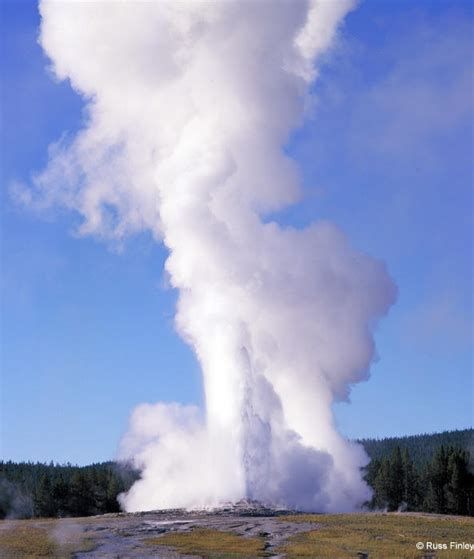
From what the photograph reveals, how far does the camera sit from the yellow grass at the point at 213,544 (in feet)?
161

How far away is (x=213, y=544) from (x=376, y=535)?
40.1ft

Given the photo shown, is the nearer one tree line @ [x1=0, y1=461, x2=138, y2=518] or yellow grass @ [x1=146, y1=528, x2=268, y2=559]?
yellow grass @ [x1=146, y1=528, x2=268, y2=559]

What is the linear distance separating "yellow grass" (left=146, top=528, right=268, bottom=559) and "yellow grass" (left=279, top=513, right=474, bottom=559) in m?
2.25

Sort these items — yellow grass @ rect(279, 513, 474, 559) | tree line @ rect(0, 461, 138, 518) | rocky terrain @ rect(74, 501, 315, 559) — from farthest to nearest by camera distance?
tree line @ rect(0, 461, 138, 518) < rocky terrain @ rect(74, 501, 315, 559) < yellow grass @ rect(279, 513, 474, 559)

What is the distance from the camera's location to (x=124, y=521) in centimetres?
6606

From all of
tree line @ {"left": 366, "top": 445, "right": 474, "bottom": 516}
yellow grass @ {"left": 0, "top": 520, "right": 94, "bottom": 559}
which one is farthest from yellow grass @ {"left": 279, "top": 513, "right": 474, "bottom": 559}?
tree line @ {"left": 366, "top": 445, "right": 474, "bottom": 516}

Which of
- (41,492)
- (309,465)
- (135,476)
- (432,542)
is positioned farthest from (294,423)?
(432,542)

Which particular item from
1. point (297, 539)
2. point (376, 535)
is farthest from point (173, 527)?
point (376, 535)

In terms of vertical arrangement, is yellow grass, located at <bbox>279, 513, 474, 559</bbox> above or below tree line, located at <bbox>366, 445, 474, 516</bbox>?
below

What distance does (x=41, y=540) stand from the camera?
54938mm

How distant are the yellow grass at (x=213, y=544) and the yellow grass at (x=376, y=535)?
2.25m

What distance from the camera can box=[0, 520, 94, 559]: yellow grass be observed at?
162 feet

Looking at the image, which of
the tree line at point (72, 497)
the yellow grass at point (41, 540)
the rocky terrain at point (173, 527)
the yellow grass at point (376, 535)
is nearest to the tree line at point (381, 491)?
the tree line at point (72, 497)

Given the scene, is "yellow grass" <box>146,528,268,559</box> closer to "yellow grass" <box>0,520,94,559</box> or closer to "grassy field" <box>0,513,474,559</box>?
"grassy field" <box>0,513,474,559</box>
